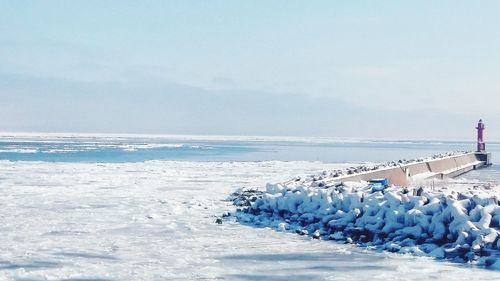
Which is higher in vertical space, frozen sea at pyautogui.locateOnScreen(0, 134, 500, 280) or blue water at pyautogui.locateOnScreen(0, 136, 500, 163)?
frozen sea at pyautogui.locateOnScreen(0, 134, 500, 280)

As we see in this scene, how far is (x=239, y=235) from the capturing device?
34.3 feet

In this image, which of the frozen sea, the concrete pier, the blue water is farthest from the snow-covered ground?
the blue water

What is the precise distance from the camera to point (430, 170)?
1166 inches

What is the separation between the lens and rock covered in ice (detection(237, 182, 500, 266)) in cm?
888

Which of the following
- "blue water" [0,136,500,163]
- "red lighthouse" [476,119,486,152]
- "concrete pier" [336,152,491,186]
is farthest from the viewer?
"blue water" [0,136,500,163]

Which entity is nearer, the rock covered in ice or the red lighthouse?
the rock covered in ice

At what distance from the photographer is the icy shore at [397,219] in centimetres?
884

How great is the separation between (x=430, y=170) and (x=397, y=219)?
20.1 meters

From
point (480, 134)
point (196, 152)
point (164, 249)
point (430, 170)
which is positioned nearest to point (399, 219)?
point (164, 249)

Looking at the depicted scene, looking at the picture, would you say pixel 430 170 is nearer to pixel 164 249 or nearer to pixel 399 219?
pixel 399 219

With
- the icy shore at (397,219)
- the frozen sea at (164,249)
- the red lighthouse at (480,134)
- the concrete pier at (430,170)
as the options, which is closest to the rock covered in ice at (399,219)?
the icy shore at (397,219)

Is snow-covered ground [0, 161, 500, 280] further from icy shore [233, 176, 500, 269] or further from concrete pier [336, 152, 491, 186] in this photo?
concrete pier [336, 152, 491, 186]

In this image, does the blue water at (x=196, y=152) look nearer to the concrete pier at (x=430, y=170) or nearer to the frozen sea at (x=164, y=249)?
the concrete pier at (x=430, y=170)

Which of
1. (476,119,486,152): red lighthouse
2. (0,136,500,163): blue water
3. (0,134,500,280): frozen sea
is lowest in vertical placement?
(0,136,500,163): blue water
